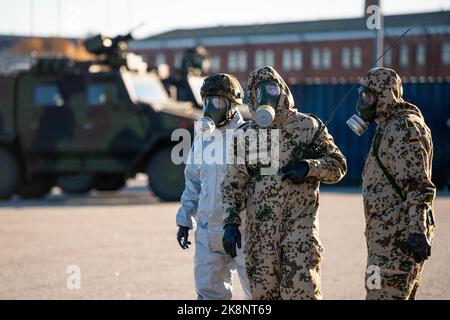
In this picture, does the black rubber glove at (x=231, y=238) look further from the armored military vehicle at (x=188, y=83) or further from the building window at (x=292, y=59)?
the building window at (x=292, y=59)

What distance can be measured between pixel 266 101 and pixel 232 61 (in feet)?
182

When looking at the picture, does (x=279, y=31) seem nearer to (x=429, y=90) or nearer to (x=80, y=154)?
(x=429, y=90)

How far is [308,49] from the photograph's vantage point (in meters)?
57.5

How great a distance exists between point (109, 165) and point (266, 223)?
12.6 metres

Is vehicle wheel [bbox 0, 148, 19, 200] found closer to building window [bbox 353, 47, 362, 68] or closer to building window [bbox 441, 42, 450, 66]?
building window [bbox 441, 42, 450, 66]

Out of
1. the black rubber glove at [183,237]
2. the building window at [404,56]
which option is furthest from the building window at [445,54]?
the black rubber glove at [183,237]

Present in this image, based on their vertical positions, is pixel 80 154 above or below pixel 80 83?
below

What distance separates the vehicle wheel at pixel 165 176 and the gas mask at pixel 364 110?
39.0 feet

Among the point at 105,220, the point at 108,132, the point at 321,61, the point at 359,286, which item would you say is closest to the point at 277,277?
the point at 359,286

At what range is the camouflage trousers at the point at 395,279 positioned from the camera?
5004mm

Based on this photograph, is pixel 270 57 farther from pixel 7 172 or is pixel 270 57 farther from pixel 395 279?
pixel 395 279

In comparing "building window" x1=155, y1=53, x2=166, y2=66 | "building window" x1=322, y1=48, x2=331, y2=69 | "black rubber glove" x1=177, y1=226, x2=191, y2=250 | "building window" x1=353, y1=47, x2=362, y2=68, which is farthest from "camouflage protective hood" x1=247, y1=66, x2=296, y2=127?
"building window" x1=155, y1=53, x2=166, y2=66

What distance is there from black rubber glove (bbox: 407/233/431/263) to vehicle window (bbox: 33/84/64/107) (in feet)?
44.1

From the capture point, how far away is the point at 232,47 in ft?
197
